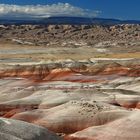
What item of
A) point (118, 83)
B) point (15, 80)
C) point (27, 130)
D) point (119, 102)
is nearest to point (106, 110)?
point (119, 102)

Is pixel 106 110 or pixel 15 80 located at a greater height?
pixel 106 110

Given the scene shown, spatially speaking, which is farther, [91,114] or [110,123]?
[91,114]

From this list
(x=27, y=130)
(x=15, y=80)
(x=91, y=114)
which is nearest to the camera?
(x=27, y=130)

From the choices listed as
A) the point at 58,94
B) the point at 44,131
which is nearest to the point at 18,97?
the point at 58,94

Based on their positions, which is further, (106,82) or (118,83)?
(106,82)

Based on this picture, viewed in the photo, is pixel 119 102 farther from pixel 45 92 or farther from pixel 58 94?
pixel 45 92

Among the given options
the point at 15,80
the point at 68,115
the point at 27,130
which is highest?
the point at 27,130

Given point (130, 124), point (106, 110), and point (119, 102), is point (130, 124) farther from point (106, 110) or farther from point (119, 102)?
point (119, 102)

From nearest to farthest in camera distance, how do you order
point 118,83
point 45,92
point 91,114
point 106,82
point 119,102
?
point 91,114 → point 119,102 → point 45,92 → point 118,83 → point 106,82

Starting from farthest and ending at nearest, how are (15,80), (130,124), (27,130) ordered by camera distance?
(15,80) < (130,124) < (27,130)
